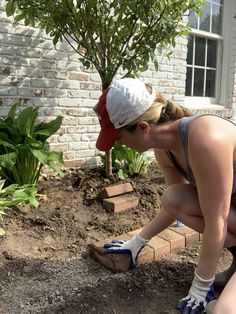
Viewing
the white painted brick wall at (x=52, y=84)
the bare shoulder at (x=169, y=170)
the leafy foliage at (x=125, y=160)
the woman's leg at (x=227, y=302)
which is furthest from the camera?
the leafy foliage at (x=125, y=160)

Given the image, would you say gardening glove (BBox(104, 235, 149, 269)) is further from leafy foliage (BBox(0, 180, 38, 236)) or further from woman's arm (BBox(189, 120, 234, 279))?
leafy foliage (BBox(0, 180, 38, 236))

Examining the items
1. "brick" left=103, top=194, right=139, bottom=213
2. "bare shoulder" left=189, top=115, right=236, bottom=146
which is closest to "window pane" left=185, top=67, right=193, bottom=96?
"brick" left=103, top=194, right=139, bottom=213

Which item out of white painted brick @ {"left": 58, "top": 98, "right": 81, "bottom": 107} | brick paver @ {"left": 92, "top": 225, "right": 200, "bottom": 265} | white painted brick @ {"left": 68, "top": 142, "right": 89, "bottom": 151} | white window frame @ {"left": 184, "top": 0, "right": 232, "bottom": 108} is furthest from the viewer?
white window frame @ {"left": 184, "top": 0, "right": 232, "bottom": 108}

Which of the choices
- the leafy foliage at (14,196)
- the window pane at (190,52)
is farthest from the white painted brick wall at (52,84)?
the window pane at (190,52)

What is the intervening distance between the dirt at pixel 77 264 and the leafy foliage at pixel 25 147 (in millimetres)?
244

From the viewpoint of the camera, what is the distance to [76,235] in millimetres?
2533

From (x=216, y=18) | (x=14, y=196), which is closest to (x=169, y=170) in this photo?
(x=14, y=196)

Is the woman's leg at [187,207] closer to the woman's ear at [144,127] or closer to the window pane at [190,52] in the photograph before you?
the woman's ear at [144,127]

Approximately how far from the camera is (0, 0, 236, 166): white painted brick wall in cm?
330

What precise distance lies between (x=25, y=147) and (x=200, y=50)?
12.0 ft

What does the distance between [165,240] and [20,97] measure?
6.18ft

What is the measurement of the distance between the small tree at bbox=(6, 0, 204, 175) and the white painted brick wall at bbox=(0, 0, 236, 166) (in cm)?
42

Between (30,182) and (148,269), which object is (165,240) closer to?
(148,269)

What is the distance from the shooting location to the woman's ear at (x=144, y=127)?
1588 mm
